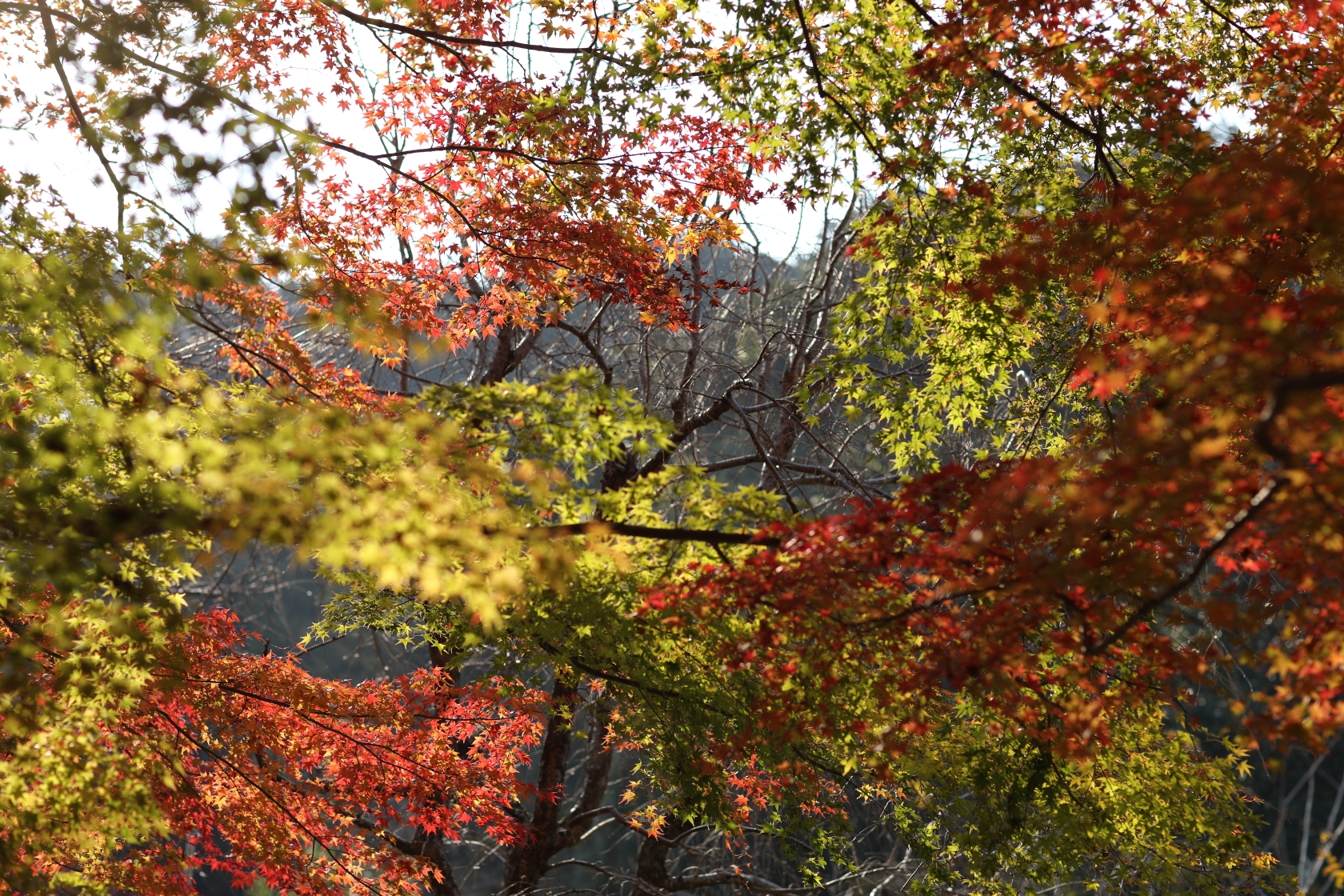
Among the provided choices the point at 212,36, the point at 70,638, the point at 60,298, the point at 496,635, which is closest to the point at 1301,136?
the point at 496,635

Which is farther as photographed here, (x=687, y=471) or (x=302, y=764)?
(x=302, y=764)

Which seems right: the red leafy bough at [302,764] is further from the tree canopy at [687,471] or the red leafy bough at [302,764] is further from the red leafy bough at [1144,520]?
the red leafy bough at [1144,520]

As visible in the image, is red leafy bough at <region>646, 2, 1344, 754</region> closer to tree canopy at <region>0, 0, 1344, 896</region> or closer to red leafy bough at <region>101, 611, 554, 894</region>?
tree canopy at <region>0, 0, 1344, 896</region>

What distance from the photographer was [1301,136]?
4.76 metres

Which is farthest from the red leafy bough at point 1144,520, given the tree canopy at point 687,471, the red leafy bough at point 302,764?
the red leafy bough at point 302,764

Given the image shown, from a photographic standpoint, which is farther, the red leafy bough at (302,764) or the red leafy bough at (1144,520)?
the red leafy bough at (302,764)

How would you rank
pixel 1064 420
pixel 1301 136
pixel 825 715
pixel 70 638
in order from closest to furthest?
pixel 70 638
pixel 825 715
pixel 1301 136
pixel 1064 420

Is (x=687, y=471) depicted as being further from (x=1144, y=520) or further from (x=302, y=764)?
(x=302, y=764)

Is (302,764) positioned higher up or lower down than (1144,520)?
higher up

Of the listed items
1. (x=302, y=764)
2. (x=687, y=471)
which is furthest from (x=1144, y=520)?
(x=302, y=764)

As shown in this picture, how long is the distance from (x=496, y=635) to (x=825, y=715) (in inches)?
72.3

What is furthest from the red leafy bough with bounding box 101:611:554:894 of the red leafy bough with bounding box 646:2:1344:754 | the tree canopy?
the red leafy bough with bounding box 646:2:1344:754

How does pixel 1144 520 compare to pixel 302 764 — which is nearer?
pixel 1144 520

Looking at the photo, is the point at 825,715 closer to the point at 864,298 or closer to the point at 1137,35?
the point at 864,298
